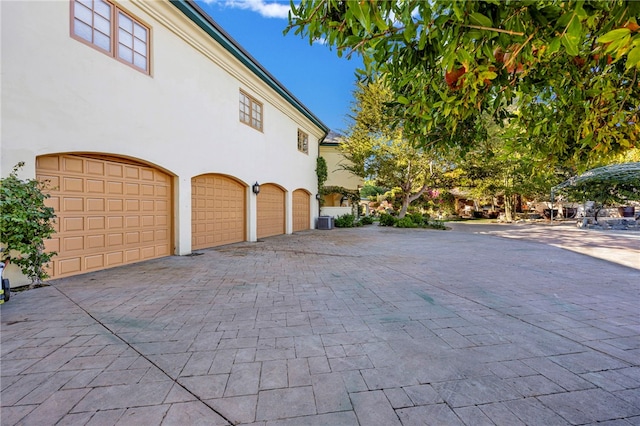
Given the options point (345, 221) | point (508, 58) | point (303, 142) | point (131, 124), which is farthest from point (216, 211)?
point (345, 221)

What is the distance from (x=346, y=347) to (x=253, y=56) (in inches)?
363

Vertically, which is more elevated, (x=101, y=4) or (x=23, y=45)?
(x=101, y=4)

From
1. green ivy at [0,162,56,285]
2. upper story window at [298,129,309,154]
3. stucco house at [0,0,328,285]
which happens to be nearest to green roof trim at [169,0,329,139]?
stucco house at [0,0,328,285]

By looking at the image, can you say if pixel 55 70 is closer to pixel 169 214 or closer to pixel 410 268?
pixel 169 214

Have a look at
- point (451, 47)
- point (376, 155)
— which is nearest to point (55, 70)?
point (451, 47)

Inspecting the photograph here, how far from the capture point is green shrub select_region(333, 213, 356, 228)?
16.1 meters

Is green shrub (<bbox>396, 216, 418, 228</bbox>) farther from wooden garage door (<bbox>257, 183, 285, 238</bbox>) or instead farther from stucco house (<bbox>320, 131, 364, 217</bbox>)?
wooden garage door (<bbox>257, 183, 285, 238</bbox>)

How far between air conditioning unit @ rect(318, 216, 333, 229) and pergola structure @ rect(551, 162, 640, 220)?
37.8 ft

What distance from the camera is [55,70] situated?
14.9 feet

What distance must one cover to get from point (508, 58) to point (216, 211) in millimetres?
8181

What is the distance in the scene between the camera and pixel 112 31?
541 cm

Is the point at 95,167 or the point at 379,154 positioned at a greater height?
the point at 379,154

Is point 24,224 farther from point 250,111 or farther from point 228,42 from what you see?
point 250,111

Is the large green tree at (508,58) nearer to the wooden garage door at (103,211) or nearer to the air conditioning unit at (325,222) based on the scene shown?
the wooden garage door at (103,211)
